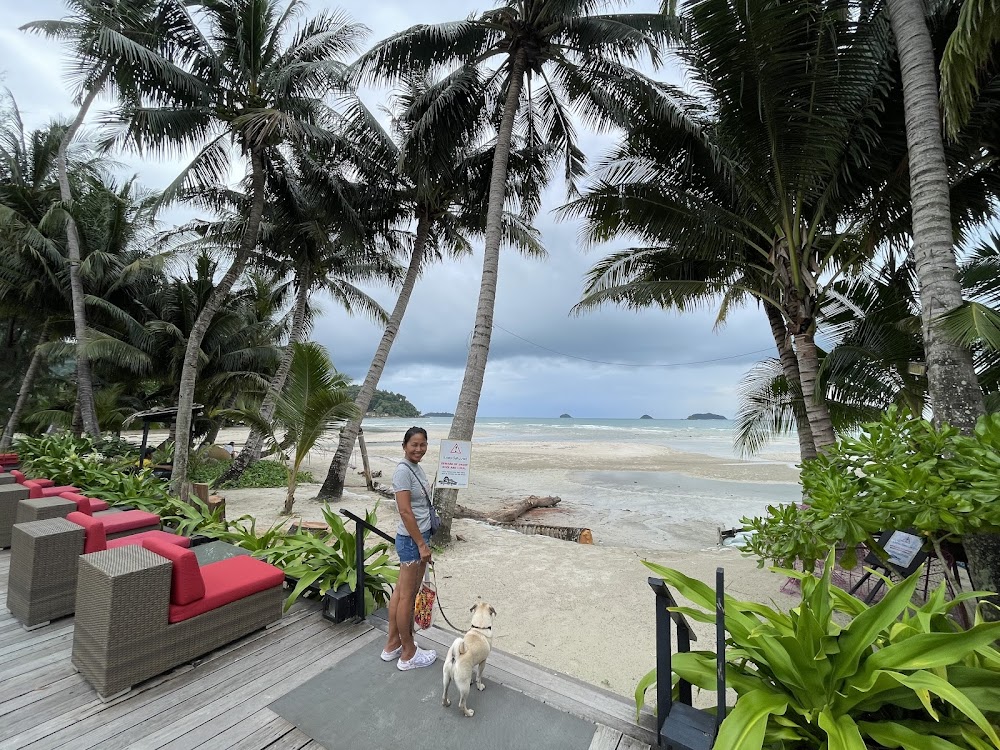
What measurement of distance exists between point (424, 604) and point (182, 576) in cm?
149

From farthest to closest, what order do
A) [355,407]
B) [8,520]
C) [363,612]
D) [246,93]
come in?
[246,93] < [355,407] < [8,520] < [363,612]

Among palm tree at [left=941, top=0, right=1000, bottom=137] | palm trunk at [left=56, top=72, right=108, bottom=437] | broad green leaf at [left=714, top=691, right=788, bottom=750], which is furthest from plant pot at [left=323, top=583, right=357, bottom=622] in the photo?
palm trunk at [left=56, top=72, right=108, bottom=437]

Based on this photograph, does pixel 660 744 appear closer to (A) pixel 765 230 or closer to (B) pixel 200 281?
(A) pixel 765 230

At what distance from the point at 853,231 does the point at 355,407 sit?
30.5ft

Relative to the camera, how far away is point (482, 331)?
7.71 metres

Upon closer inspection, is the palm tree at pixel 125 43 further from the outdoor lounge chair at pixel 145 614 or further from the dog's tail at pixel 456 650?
the dog's tail at pixel 456 650

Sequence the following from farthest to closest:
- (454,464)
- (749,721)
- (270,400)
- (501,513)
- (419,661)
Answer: (270,400), (501,513), (454,464), (419,661), (749,721)

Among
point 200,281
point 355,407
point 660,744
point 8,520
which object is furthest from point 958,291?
point 200,281

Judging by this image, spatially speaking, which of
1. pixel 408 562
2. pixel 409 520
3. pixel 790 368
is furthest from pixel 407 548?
pixel 790 368

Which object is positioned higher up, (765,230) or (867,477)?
(765,230)

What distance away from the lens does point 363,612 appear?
3.30m

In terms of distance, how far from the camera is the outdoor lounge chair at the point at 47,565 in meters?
3.14

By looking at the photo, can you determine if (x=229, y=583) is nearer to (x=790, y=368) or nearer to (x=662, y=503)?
(x=790, y=368)

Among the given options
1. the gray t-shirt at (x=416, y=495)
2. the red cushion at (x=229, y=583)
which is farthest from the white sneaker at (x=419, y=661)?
the red cushion at (x=229, y=583)
